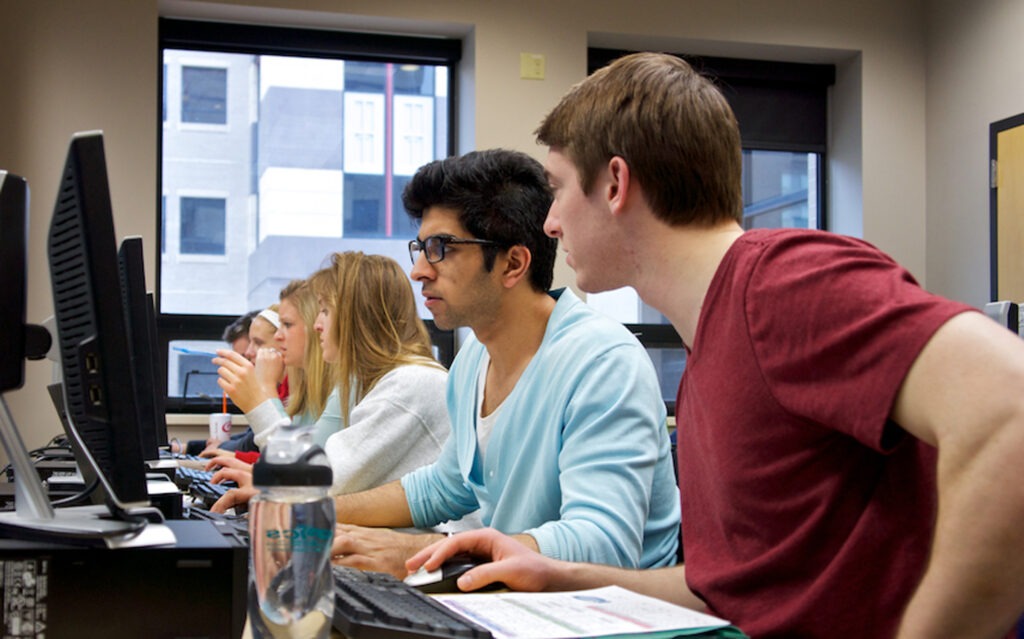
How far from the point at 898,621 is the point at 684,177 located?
478 millimetres

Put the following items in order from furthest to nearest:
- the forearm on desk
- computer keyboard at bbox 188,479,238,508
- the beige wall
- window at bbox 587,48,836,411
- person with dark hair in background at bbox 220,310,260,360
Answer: window at bbox 587,48,836,411
person with dark hair in background at bbox 220,310,260,360
the beige wall
computer keyboard at bbox 188,479,238,508
the forearm on desk

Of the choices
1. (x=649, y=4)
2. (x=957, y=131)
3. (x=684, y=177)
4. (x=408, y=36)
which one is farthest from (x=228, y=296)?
(x=684, y=177)

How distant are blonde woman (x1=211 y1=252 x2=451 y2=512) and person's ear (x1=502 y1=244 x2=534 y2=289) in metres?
0.44

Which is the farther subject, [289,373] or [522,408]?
[289,373]

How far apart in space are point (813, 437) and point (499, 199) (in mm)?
1104

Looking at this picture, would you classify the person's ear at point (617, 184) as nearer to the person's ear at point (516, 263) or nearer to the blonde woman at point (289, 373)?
the person's ear at point (516, 263)

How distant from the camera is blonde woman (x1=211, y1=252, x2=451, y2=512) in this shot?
2148mm

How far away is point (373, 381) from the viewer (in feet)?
7.95

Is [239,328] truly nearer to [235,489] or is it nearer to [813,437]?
[235,489]

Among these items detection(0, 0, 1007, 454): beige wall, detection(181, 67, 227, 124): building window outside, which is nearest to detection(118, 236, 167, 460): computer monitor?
detection(0, 0, 1007, 454): beige wall

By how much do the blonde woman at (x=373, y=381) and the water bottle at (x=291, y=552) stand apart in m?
1.12

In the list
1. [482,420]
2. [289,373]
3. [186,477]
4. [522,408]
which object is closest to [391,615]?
[522,408]

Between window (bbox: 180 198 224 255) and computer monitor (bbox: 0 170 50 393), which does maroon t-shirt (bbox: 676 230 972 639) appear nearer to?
computer monitor (bbox: 0 170 50 393)

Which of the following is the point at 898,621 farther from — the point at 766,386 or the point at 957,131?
the point at 957,131
